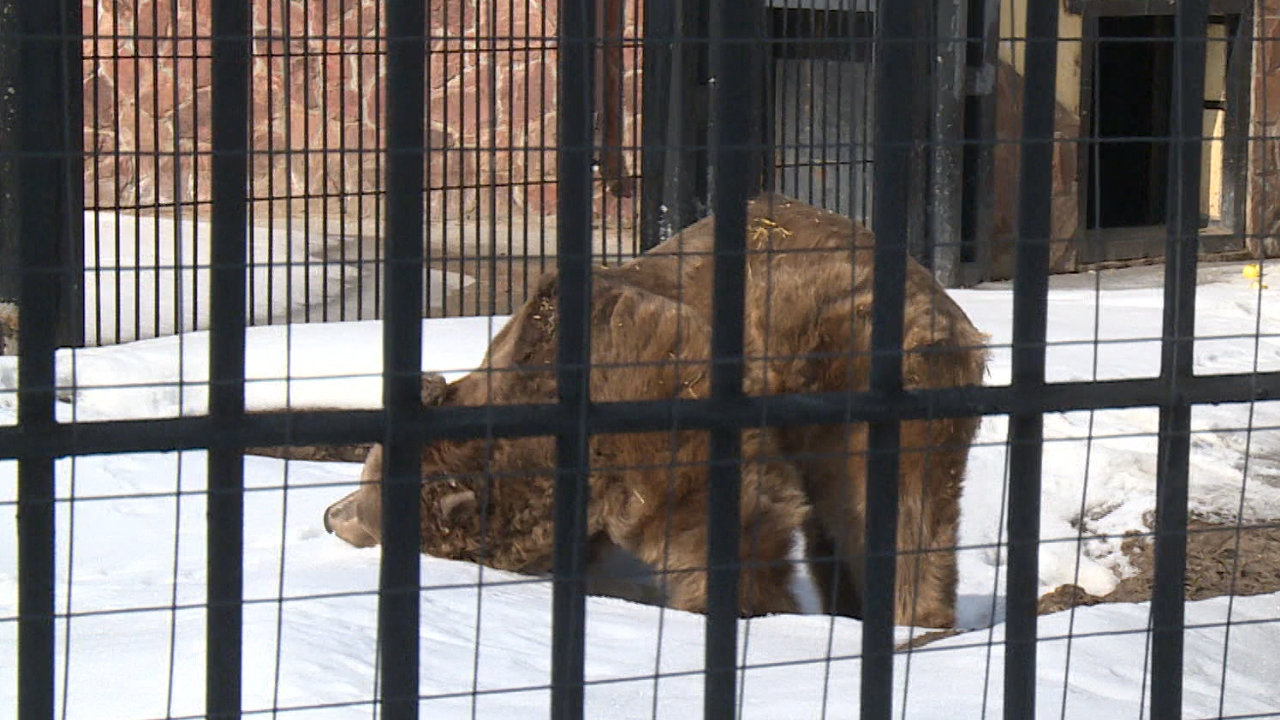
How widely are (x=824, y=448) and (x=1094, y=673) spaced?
162cm

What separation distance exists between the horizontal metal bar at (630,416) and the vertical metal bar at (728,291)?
0.08 m

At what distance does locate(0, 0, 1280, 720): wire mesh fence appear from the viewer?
2934mm

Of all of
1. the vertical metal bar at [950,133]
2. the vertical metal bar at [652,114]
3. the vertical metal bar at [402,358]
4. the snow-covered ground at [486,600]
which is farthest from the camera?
the vertical metal bar at [950,133]

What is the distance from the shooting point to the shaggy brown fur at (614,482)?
5.78m

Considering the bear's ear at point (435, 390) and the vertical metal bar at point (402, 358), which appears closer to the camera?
the vertical metal bar at point (402, 358)

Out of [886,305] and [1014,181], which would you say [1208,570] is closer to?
[886,305]

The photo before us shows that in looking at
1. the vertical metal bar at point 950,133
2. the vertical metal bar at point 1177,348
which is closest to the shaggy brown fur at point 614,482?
the vertical metal bar at point 1177,348

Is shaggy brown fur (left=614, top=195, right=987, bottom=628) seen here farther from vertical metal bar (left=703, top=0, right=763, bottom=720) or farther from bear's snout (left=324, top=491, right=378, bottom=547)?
vertical metal bar (left=703, top=0, right=763, bottom=720)

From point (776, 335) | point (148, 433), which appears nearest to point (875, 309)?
point (148, 433)

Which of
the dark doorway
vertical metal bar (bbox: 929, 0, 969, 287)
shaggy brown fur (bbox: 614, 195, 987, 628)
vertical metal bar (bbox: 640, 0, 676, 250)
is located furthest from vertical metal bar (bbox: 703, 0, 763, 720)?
the dark doorway

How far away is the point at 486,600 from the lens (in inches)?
222

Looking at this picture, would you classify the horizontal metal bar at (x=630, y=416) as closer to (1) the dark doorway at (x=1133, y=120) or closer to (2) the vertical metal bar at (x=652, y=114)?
(2) the vertical metal bar at (x=652, y=114)

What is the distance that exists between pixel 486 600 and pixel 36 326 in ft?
9.71

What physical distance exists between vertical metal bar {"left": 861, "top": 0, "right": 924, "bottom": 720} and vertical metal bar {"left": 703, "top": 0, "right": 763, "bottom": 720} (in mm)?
236
